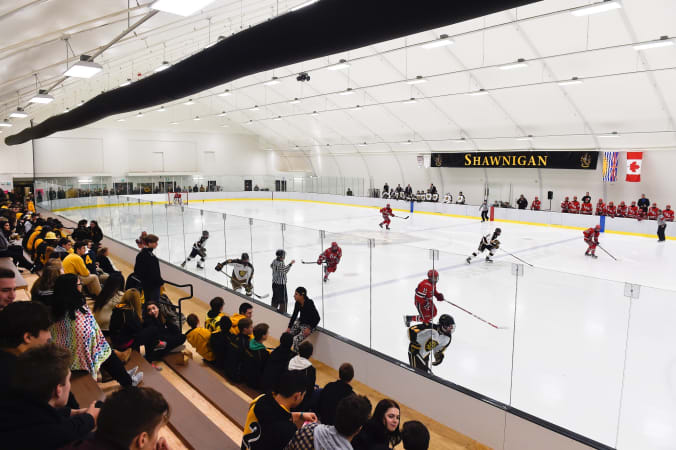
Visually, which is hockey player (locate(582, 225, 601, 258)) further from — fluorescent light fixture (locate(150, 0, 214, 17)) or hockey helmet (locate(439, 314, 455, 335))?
fluorescent light fixture (locate(150, 0, 214, 17))

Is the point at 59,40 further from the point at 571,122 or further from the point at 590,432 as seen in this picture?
the point at 571,122

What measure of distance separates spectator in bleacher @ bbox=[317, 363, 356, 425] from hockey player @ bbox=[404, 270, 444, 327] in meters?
1.88

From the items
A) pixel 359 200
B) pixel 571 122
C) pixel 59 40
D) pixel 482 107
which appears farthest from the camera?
pixel 359 200

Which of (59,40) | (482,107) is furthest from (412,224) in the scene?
(59,40)

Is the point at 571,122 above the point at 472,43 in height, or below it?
below

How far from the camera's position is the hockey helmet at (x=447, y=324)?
5.24 metres

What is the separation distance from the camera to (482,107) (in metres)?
22.4

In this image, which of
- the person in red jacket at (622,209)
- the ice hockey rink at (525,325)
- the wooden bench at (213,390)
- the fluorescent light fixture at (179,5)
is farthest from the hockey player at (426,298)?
the person in red jacket at (622,209)

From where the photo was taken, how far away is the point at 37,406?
1769 mm

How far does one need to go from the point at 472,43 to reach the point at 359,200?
15120mm

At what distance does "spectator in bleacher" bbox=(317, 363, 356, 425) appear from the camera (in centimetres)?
374

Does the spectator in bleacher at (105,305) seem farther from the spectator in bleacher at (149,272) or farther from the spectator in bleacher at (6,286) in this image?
the spectator in bleacher at (6,286)

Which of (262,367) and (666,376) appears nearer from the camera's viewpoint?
(666,376)

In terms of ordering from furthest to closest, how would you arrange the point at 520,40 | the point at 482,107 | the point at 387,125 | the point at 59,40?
the point at 387,125 → the point at 482,107 → the point at 520,40 → the point at 59,40
